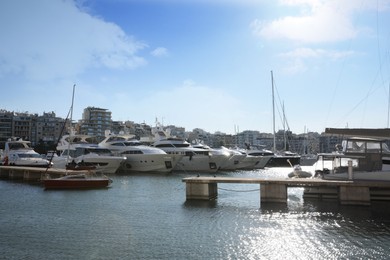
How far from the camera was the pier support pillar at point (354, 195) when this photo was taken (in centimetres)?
2266

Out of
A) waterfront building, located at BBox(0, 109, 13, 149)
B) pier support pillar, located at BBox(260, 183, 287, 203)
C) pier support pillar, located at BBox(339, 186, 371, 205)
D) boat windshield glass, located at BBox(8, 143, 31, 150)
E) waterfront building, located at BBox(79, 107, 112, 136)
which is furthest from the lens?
waterfront building, located at BBox(79, 107, 112, 136)

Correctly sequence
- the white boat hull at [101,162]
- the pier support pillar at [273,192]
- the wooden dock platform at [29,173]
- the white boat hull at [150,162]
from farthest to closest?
the white boat hull at [150,162] → the white boat hull at [101,162] → the wooden dock platform at [29,173] → the pier support pillar at [273,192]

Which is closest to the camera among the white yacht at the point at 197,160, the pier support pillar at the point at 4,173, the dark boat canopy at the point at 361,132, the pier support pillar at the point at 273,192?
the dark boat canopy at the point at 361,132

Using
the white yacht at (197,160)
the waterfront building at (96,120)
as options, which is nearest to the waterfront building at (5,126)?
the waterfront building at (96,120)

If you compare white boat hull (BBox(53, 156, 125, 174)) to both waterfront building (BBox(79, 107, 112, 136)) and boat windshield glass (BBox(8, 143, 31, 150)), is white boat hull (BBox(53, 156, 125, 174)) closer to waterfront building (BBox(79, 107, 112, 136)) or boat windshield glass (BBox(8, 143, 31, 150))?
boat windshield glass (BBox(8, 143, 31, 150))

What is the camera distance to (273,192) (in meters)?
24.6

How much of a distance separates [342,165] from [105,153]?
35.0 meters

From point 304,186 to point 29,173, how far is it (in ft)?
111

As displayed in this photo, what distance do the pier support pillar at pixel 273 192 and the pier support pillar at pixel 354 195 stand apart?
3494mm

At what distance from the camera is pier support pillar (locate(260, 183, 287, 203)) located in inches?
965

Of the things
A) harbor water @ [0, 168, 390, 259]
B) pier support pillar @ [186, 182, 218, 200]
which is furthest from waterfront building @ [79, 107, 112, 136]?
pier support pillar @ [186, 182, 218, 200]

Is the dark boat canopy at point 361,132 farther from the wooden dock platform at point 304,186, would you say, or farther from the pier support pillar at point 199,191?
the pier support pillar at point 199,191

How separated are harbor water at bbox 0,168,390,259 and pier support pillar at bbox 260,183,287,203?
19.6 inches

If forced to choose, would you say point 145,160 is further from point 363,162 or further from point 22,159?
point 363,162
